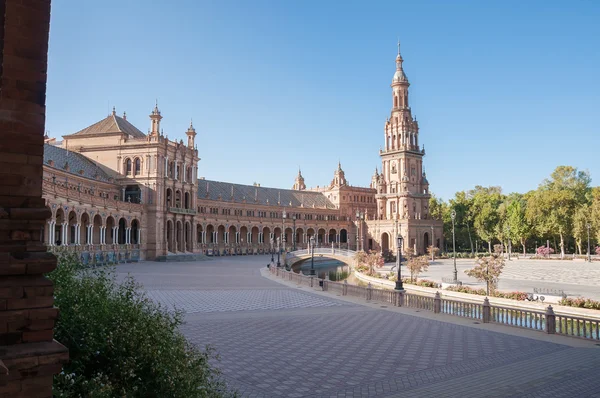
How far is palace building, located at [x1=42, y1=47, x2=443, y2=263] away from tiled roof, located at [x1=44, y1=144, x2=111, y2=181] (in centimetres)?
19

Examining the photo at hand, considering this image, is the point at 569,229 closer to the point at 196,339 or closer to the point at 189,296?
the point at 189,296

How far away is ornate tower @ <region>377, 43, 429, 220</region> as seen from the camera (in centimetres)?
9319

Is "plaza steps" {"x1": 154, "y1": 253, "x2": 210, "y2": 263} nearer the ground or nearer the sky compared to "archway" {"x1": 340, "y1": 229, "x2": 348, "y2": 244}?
nearer the ground

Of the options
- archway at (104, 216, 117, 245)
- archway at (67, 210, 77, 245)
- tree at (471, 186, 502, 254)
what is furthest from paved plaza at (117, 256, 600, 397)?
tree at (471, 186, 502, 254)

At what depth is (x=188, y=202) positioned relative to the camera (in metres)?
71.9

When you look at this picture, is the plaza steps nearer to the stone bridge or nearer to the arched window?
the arched window

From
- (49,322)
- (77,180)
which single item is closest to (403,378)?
(49,322)

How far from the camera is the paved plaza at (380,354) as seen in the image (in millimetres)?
10953

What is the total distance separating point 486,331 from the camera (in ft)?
58.2

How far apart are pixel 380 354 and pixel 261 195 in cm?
8884

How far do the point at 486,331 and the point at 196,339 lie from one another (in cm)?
1074

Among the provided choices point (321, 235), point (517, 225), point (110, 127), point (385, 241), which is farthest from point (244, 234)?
point (517, 225)

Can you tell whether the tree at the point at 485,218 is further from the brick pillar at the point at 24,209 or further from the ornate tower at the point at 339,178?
the brick pillar at the point at 24,209

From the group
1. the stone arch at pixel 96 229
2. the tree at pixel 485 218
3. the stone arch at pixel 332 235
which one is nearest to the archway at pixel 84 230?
the stone arch at pixel 96 229
